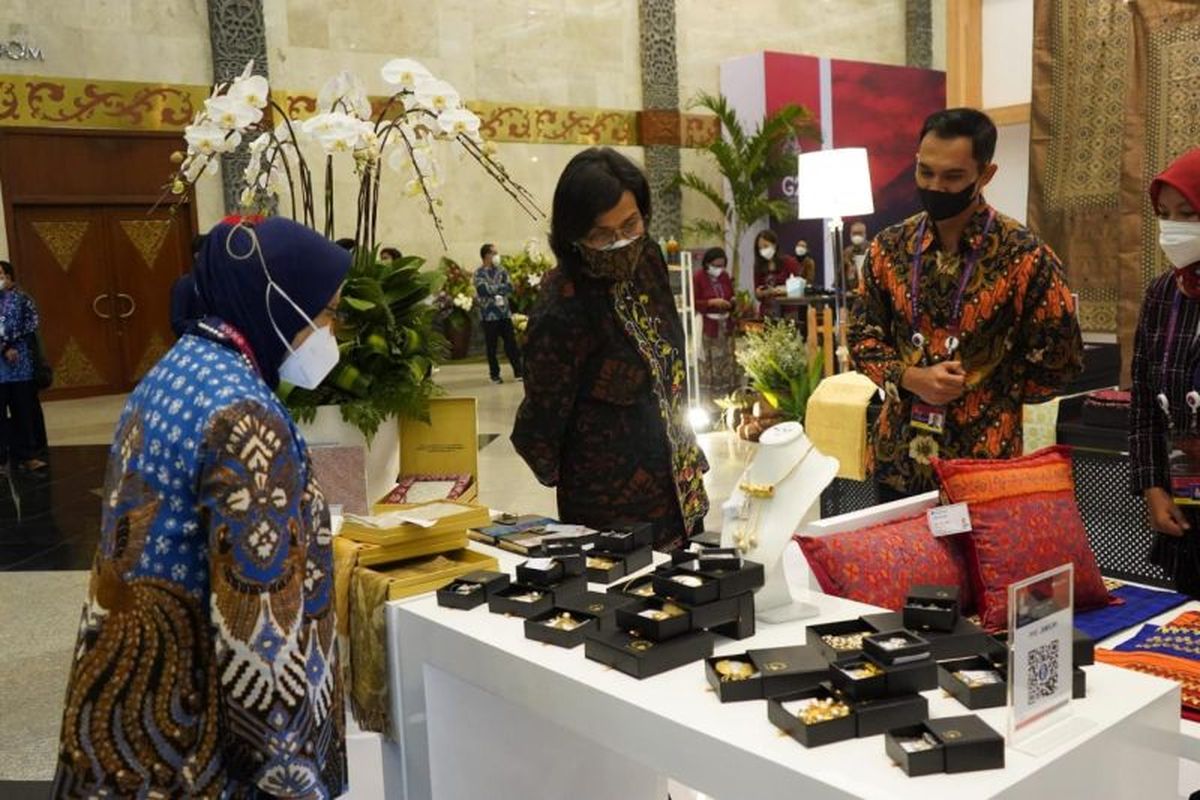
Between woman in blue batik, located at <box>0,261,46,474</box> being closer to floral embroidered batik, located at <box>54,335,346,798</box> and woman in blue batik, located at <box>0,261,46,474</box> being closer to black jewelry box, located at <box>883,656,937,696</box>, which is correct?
floral embroidered batik, located at <box>54,335,346,798</box>

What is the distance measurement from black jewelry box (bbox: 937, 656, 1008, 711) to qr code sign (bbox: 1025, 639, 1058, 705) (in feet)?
0.21

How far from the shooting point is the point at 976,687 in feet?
4.93

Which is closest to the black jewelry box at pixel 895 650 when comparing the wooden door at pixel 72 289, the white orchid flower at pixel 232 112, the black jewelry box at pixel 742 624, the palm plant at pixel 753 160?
the black jewelry box at pixel 742 624

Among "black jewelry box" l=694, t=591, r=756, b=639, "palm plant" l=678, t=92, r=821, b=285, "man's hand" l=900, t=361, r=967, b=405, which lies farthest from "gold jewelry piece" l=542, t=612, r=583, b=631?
"palm plant" l=678, t=92, r=821, b=285

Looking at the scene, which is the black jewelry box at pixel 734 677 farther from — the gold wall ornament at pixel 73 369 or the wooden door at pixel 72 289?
the gold wall ornament at pixel 73 369

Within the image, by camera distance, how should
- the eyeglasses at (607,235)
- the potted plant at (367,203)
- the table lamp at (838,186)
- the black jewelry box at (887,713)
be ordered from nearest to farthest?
the black jewelry box at (887,713) < the eyeglasses at (607,235) < the potted plant at (367,203) < the table lamp at (838,186)

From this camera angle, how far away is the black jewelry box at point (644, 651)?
5.45ft

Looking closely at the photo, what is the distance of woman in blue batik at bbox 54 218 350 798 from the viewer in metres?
1.39

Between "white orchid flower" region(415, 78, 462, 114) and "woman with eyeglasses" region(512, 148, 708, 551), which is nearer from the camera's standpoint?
"woman with eyeglasses" region(512, 148, 708, 551)

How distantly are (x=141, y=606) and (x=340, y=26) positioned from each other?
11.4 meters

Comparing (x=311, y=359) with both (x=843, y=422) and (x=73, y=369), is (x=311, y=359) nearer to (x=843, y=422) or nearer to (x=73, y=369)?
(x=843, y=422)

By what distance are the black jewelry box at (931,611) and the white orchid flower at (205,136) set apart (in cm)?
172

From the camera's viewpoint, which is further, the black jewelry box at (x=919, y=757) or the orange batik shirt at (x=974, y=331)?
the orange batik shirt at (x=974, y=331)

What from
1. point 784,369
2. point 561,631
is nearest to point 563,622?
point 561,631
